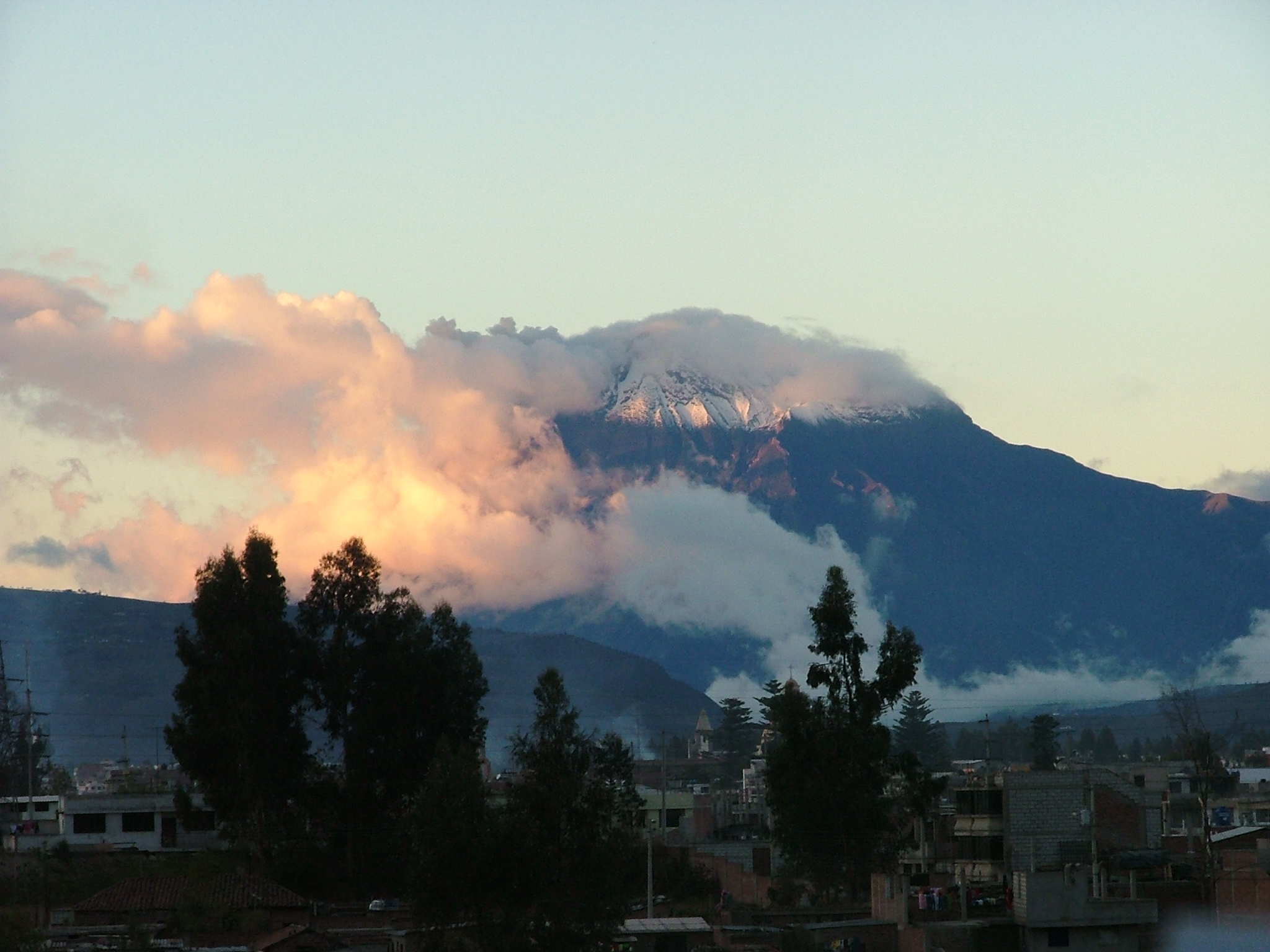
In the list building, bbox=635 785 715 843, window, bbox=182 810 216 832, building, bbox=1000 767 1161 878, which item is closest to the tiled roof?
window, bbox=182 810 216 832

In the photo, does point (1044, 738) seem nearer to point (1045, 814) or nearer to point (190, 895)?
point (1045, 814)


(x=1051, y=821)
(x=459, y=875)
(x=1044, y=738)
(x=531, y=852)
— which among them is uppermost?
(x=1044, y=738)

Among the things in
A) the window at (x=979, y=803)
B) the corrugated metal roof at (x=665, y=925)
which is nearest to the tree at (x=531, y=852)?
the corrugated metal roof at (x=665, y=925)

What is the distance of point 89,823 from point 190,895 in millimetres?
29573

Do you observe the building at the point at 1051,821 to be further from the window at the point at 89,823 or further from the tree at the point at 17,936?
the window at the point at 89,823

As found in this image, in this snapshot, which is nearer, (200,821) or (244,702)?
(244,702)

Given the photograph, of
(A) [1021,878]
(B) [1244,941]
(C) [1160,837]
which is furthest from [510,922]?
(C) [1160,837]

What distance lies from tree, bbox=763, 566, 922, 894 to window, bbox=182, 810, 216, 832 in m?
27.9

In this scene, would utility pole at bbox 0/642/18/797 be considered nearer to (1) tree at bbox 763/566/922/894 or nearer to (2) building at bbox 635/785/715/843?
(2) building at bbox 635/785/715/843

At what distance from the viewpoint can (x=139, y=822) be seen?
96.2 meters

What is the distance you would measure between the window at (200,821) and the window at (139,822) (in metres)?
5.61

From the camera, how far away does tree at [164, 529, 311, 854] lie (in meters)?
82.7

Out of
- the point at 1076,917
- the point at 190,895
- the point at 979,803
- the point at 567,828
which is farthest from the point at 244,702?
the point at 1076,917

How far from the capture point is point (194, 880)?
71375mm
